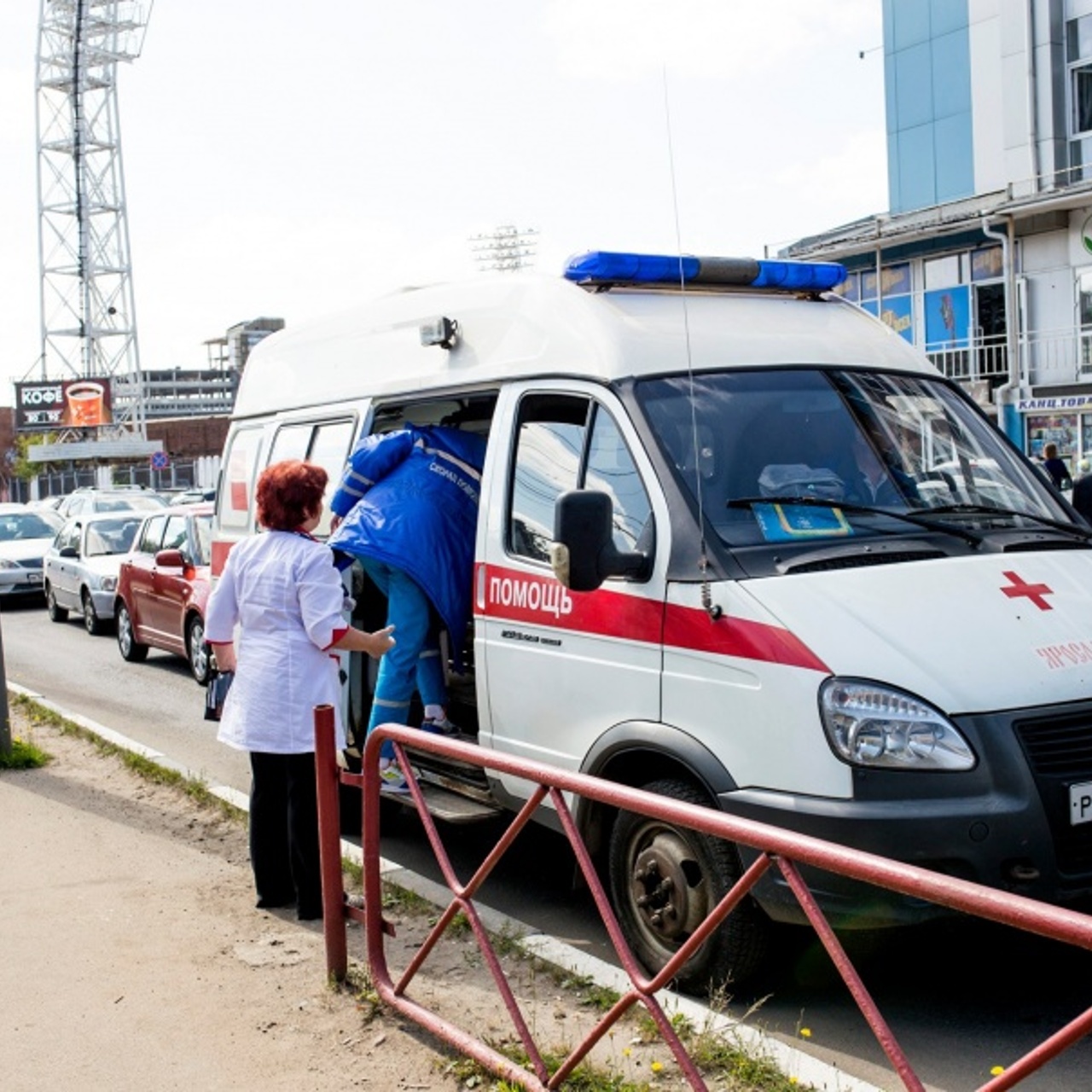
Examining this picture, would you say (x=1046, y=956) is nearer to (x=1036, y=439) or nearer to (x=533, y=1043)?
(x=533, y=1043)

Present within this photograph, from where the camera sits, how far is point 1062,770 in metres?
4.41

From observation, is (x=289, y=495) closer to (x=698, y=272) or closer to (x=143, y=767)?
(x=698, y=272)

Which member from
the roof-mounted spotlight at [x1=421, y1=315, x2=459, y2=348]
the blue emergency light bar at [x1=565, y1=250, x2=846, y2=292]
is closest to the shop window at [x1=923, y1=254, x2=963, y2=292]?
the blue emergency light bar at [x1=565, y1=250, x2=846, y2=292]

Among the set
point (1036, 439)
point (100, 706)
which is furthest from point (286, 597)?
point (1036, 439)

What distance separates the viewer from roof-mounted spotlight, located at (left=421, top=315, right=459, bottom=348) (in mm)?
6512

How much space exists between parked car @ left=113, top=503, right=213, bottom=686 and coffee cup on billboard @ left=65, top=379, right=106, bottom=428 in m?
73.7

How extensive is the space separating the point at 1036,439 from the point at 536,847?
23246mm

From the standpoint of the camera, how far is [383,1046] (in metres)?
4.50

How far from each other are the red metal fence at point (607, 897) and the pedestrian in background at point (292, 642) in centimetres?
74

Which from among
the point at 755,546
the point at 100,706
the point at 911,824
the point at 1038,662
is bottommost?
the point at 100,706

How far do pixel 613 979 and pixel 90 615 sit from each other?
14.2 metres

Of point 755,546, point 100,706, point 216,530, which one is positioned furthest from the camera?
point 100,706

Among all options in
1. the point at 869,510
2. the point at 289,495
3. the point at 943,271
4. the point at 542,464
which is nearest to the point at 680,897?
the point at 869,510

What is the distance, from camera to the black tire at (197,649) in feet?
41.2
